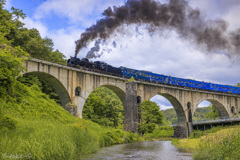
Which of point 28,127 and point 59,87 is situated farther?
point 59,87

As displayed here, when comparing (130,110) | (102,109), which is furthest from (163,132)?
(130,110)

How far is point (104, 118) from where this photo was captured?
136 ft

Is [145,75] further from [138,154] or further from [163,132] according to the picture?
[138,154]

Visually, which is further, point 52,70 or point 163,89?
point 163,89

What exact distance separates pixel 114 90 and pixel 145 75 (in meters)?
6.44

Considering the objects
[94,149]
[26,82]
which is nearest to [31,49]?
[26,82]

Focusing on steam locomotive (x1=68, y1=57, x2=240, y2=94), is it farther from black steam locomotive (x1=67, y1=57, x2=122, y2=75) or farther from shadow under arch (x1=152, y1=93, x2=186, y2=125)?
shadow under arch (x1=152, y1=93, x2=186, y2=125)

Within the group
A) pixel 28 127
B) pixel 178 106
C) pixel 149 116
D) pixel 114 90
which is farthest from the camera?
pixel 178 106

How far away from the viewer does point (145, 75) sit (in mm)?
41812

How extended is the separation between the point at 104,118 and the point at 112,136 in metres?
16.4

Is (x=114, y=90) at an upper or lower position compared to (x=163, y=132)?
upper

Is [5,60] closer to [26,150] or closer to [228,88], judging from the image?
[26,150]

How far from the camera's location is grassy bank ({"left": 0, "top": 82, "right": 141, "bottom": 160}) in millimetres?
8875

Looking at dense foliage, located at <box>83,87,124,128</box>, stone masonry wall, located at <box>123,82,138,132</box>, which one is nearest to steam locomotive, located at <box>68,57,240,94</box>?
stone masonry wall, located at <box>123,82,138,132</box>
